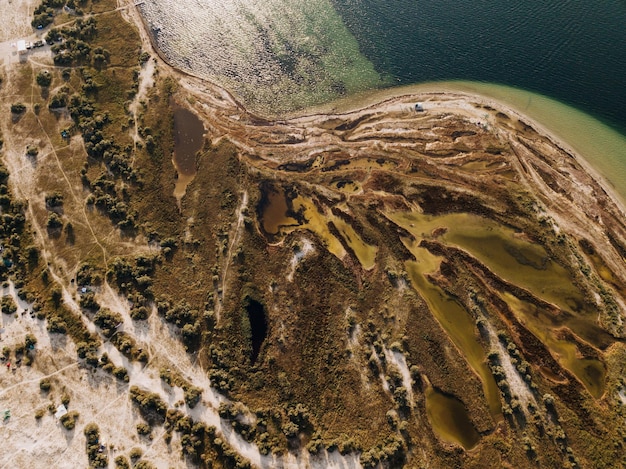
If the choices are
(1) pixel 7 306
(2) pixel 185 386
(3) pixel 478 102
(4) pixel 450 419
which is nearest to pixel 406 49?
(3) pixel 478 102

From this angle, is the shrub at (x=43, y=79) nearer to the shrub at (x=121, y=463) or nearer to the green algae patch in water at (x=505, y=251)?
the shrub at (x=121, y=463)

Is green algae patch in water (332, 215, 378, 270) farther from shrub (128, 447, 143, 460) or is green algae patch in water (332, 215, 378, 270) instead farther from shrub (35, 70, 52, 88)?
shrub (35, 70, 52, 88)

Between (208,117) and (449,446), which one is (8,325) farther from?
(449,446)

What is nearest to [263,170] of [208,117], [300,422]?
[208,117]

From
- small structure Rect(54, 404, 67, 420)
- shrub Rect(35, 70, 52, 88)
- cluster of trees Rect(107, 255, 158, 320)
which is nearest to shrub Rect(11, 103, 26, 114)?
shrub Rect(35, 70, 52, 88)

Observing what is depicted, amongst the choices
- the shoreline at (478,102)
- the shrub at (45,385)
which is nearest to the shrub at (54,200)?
the shrub at (45,385)
